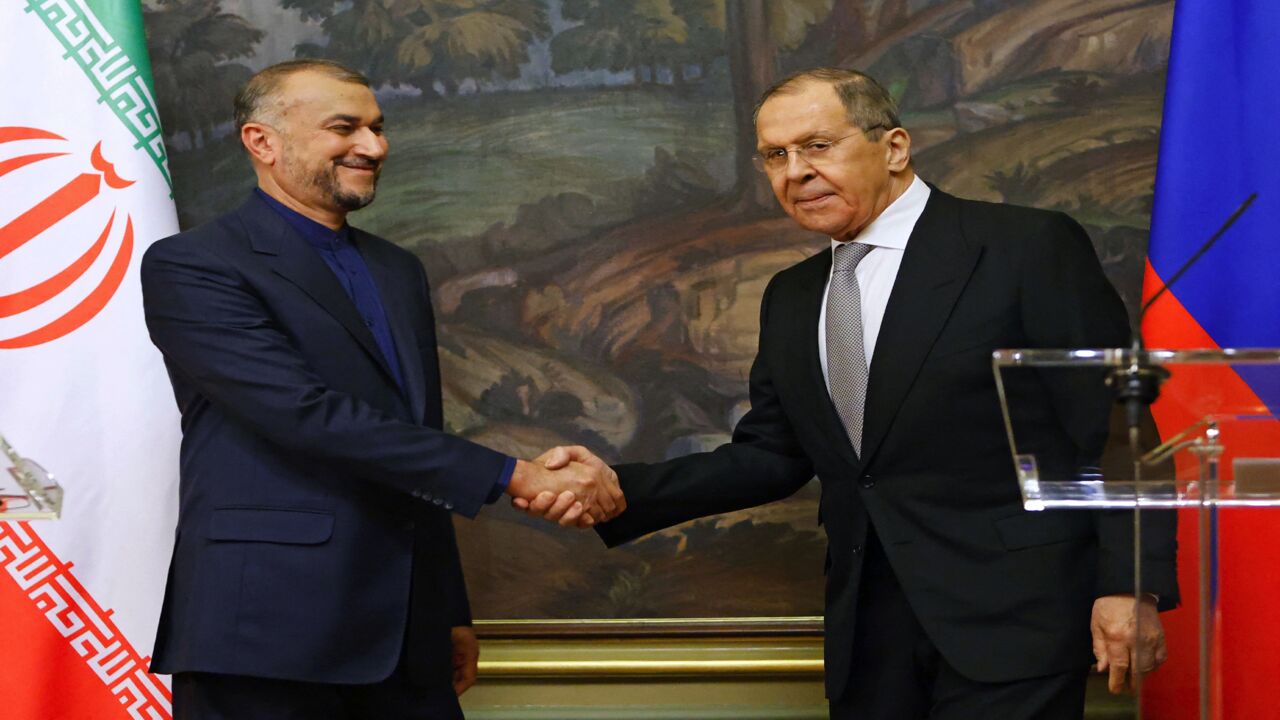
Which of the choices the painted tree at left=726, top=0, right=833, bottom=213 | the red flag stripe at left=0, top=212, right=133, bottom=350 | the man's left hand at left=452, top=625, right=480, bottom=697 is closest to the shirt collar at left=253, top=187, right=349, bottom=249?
the red flag stripe at left=0, top=212, right=133, bottom=350

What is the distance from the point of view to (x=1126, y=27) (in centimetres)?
358

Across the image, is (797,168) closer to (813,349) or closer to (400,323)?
(813,349)

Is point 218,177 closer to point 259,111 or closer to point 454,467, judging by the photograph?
point 259,111

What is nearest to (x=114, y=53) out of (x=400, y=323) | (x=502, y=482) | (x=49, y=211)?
(x=49, y=211)

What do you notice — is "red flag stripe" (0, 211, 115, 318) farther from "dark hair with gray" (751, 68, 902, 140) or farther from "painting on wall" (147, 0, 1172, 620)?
"dark hair with gray" (751, 68, 902, 140)

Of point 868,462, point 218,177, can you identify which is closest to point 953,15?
point 868,462

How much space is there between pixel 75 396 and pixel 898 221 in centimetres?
195

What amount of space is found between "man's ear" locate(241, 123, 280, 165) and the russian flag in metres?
2.01

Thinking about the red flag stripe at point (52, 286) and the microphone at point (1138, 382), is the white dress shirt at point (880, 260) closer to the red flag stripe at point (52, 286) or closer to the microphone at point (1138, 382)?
the microphone at point (1138, 382)

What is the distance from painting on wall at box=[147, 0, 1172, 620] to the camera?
360 cm

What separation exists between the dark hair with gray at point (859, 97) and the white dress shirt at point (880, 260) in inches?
6.1

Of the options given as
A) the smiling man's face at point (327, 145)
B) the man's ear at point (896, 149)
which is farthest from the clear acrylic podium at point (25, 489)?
the man's ear at point (896, 149)

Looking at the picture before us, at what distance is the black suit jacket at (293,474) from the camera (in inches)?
98.6

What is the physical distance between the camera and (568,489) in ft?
9.88
